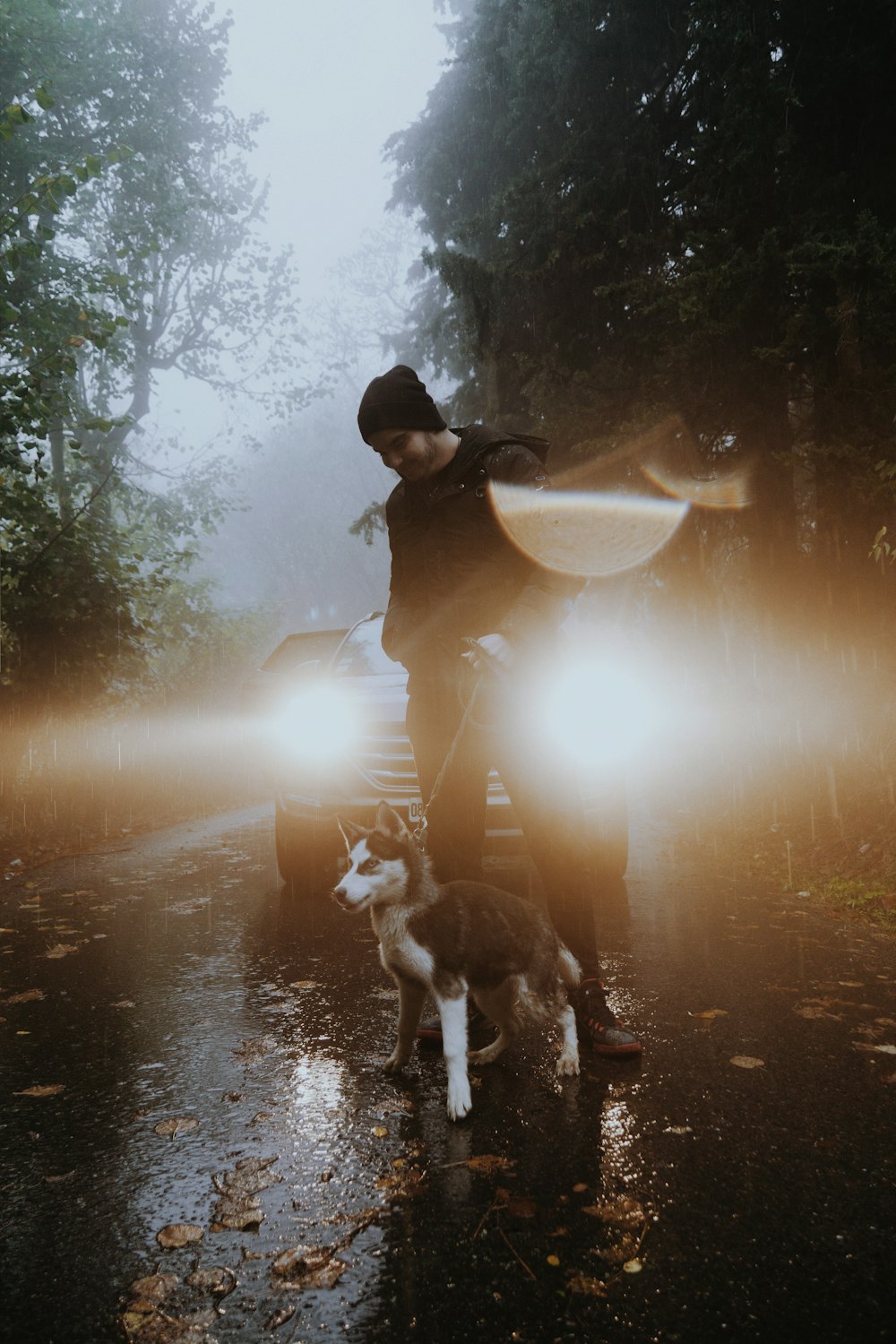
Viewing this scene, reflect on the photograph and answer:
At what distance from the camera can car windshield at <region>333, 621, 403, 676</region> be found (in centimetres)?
591

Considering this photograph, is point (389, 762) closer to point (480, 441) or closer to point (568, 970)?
point (568, 970)

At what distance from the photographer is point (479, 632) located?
2.91m

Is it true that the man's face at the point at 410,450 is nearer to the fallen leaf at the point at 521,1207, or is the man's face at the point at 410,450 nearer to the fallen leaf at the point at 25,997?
the fallen leaf at the point at 521,1207

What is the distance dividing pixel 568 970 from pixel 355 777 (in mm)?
2430

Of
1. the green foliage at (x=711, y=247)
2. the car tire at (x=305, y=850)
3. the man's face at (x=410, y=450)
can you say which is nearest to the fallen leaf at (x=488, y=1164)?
the man's face at (x=410, y=450)

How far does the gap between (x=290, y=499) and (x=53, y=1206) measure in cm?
6081

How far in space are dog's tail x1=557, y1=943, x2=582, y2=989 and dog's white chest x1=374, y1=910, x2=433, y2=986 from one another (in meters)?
0.54

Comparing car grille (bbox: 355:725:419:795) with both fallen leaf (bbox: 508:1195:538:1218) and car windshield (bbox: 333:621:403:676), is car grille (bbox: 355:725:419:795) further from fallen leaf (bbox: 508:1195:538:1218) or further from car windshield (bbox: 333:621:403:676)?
fallen leaf (bbox: 508:1195:538:1218)

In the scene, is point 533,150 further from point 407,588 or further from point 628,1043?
point 628,1043

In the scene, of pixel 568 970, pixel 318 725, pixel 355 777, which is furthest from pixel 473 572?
pixel 318 725

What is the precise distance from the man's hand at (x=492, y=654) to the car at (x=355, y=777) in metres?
1.94

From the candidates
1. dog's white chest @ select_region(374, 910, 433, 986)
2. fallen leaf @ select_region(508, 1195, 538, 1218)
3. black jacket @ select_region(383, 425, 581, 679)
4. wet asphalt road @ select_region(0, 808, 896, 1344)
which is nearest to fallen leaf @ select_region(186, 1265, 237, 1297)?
wet asphalt road @ select_region(0, 808, 896, 1344)

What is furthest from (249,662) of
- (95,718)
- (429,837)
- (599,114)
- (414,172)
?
(429,837)

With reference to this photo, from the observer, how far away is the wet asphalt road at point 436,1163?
1662 millimetres
